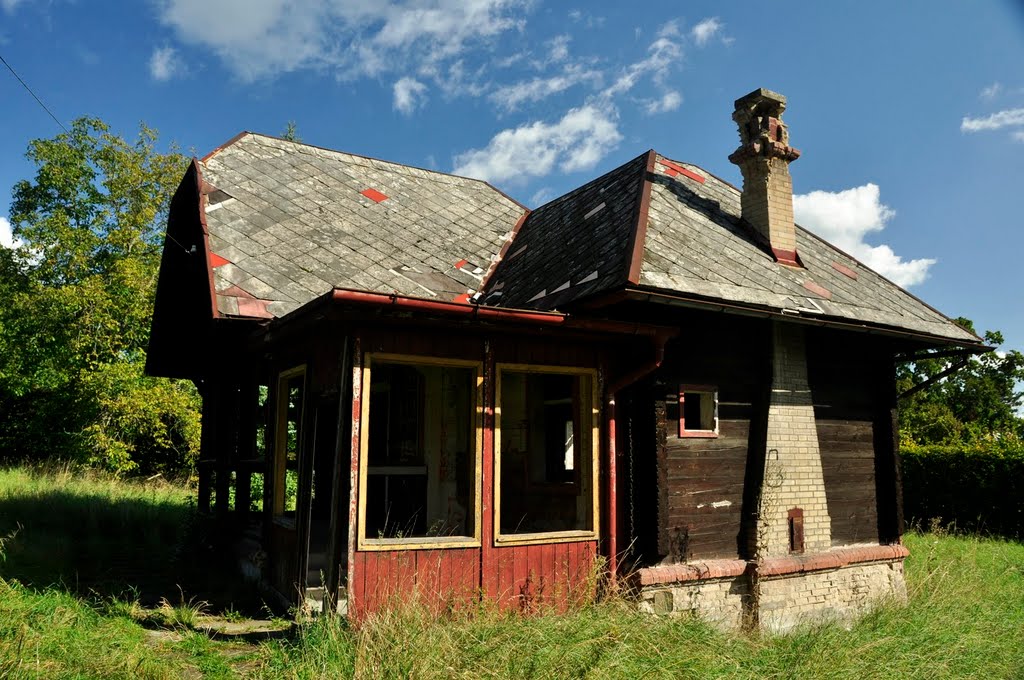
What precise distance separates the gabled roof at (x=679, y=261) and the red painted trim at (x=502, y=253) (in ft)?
0.22

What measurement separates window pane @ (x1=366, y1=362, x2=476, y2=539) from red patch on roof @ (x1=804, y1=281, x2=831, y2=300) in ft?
13.6

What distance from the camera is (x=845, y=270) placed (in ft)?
34.2

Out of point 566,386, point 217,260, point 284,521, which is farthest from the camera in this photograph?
point 566,386

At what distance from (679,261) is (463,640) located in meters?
4.43

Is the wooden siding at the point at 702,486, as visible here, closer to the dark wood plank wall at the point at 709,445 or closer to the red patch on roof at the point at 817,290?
the dark wood plank wall at the point at 709,445

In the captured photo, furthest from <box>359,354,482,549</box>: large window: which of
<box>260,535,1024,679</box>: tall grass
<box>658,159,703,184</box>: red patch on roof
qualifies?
<box>658,159,703,184</box>: red patch on roof

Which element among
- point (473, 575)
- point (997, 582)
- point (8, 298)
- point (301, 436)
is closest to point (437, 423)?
point (301, 436)

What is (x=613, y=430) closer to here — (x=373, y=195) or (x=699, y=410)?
(x=699, y=410)

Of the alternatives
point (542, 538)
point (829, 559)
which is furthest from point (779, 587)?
point (542, 538)

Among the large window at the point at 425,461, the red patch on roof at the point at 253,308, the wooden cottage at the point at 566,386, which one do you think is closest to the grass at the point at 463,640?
the wooden cottage at the point at 566,386

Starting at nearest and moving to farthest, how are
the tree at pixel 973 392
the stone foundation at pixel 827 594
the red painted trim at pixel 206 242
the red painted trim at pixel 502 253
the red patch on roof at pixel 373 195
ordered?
1. the red painted trim at pixel 206 242
2. the stone foundation at pixel 827 594
3. the red painted trim at pixel 502 253
4. the red patch on roof at pixel 373 195
5. the tree at pixel 973 392

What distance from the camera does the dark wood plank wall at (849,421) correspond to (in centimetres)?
877

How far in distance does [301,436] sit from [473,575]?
219 centimetres

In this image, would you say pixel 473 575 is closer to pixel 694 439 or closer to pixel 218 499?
pixel 694 439
